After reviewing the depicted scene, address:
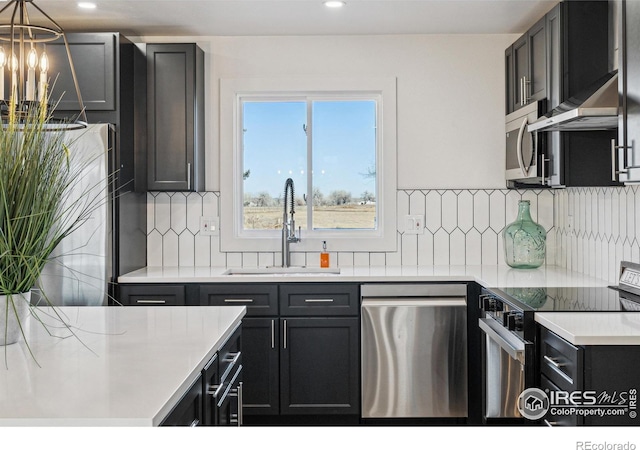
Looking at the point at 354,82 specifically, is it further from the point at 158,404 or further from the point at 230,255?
the point at 158,404

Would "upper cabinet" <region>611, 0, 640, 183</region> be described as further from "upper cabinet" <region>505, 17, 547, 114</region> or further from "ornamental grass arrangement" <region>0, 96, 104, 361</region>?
"ornamental grass arrangement" <region>0, 96, 104, 361</region>

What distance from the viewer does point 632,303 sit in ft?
9.41

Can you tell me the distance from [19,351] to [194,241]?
263cm

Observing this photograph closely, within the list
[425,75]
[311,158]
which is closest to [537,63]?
[425,75]

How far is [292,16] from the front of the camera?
407 centimetres

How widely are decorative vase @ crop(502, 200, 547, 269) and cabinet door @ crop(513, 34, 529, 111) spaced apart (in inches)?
24.5

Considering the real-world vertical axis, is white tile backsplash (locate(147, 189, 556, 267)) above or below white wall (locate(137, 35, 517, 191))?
below

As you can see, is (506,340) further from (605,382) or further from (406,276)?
(406,276)

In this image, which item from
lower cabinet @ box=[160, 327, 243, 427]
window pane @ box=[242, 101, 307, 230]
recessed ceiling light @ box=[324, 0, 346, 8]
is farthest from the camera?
window pane @ box=[242, 101, 307, 230]

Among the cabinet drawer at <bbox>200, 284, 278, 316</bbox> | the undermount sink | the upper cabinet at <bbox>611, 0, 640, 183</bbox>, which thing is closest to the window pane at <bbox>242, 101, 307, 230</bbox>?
the undermount sink

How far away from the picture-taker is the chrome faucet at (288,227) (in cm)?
446

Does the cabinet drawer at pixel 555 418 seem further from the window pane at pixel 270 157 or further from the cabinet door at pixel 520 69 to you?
the window pane at pixel 270 157

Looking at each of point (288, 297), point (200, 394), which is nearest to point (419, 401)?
point (288, 297)

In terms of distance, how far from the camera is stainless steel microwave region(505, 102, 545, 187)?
369 cm
